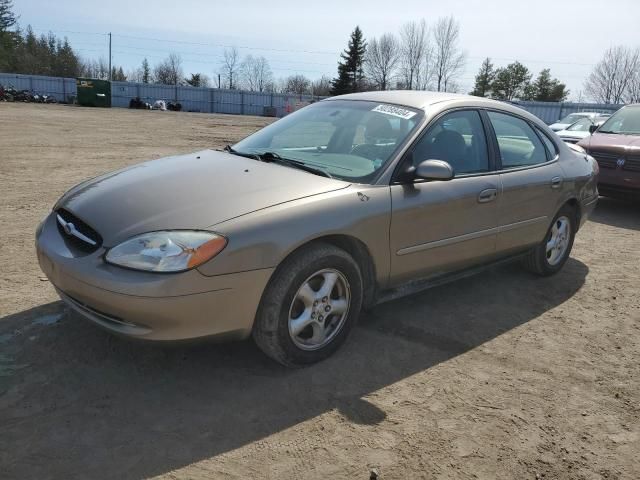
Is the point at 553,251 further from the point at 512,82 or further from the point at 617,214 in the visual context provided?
the point at 512,82

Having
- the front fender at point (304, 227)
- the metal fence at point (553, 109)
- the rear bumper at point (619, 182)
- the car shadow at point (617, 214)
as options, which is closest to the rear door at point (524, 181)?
the front fender at point (304, 227)

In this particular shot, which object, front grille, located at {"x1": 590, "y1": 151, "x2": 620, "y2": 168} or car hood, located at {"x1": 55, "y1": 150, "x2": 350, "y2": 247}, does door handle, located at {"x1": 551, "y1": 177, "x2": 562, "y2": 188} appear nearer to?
car hood, located at {"x1": 55, "y1": 150, "x2": 350, "y2": 247}

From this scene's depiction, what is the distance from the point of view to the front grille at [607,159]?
8.31m

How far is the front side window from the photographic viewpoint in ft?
12.4

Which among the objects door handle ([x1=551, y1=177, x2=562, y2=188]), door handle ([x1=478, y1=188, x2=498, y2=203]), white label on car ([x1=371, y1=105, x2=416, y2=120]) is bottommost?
door handle ([x1=478, y1=188, x2=498, y2=203])

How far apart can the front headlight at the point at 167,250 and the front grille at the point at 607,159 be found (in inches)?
301

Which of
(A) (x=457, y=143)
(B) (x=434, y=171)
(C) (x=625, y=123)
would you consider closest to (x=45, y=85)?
(C) (x=625, y=123)

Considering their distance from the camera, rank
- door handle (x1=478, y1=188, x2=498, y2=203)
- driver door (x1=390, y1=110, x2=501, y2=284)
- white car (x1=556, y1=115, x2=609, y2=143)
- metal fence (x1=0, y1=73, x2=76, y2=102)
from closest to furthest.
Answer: driver door (x1=390, y1=110, x2=501, y2=284), door handle (x1=478, y1=188, x2=498, y2=203), white car (x1=556, y1=115, x2=609, y2=143), metal fence (x1=0, y1=73, x2=76, y2=102)

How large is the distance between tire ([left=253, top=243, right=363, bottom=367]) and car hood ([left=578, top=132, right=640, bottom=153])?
6821mm

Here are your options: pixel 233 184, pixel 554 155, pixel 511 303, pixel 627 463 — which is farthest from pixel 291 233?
pixel 554 155

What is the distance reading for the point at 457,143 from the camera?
13.2 feet

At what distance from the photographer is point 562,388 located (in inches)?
127

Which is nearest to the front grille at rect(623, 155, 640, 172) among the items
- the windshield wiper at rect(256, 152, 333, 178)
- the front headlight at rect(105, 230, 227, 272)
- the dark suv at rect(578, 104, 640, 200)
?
the dark suv at rect(578, 104, 640, 200)

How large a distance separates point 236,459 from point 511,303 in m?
2.91
